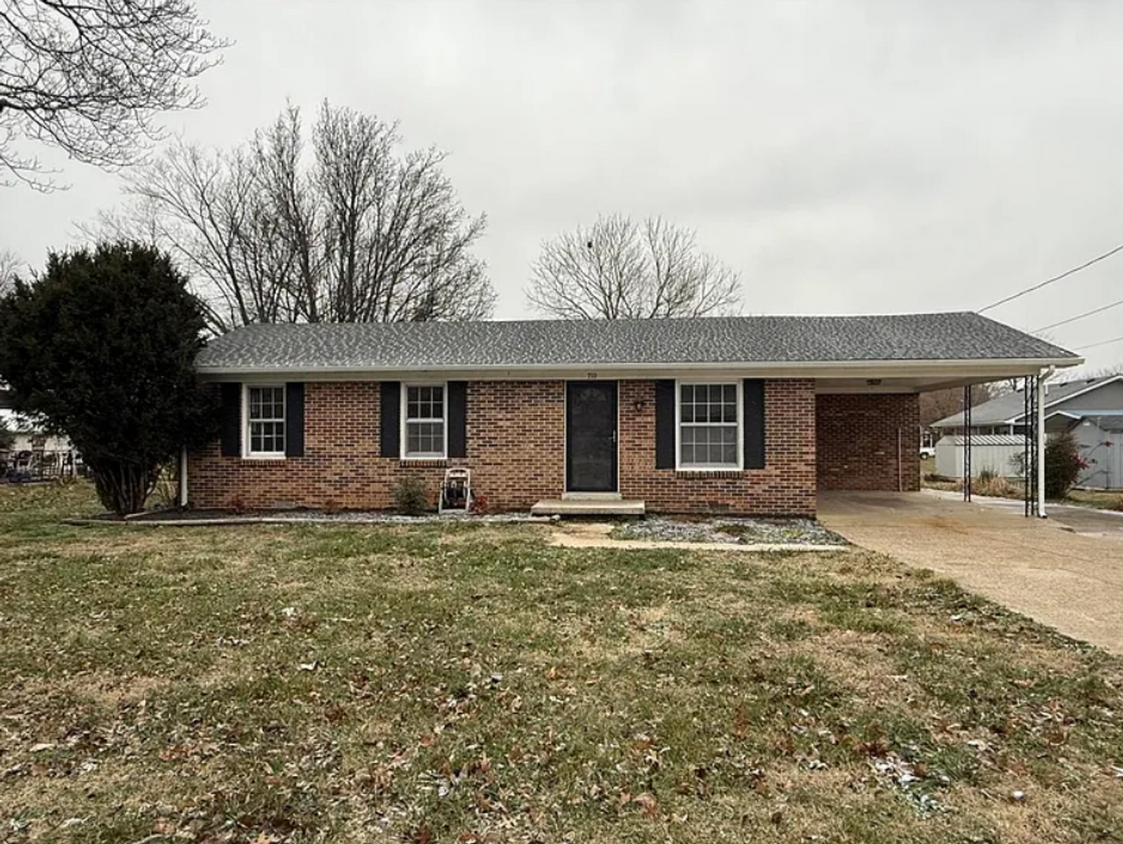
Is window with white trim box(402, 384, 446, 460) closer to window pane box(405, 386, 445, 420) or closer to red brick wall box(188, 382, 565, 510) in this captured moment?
window pane box(405, 386, 445, 420)

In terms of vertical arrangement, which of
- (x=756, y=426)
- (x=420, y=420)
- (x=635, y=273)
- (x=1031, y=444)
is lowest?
(x=1031, y=444)

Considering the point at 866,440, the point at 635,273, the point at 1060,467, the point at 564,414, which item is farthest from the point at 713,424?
the point at 635,273

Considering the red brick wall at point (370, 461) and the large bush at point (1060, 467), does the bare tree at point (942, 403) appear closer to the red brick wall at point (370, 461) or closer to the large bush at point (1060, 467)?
the large bush at point (1060, 467)

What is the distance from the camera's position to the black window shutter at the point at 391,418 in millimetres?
11766

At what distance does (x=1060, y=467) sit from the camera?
14789 mm

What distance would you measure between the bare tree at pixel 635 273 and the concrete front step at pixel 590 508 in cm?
1736

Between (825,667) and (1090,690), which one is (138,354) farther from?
(1090,690)

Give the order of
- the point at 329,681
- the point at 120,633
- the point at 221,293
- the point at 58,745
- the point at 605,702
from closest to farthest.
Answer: the point at 58,745
the point at 605,702
the point at 329,681
the point at 120,633
the point at 221,293

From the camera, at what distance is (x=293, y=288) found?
25578 millimetres

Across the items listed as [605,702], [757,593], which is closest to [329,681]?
[605,702]

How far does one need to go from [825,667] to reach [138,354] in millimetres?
10564

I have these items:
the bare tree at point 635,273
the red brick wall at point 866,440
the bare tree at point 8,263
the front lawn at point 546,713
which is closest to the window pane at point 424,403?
the front lawn at point 546,713

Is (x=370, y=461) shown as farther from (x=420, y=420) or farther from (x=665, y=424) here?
(x=665, y=424)

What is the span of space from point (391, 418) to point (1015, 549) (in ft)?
29.1
